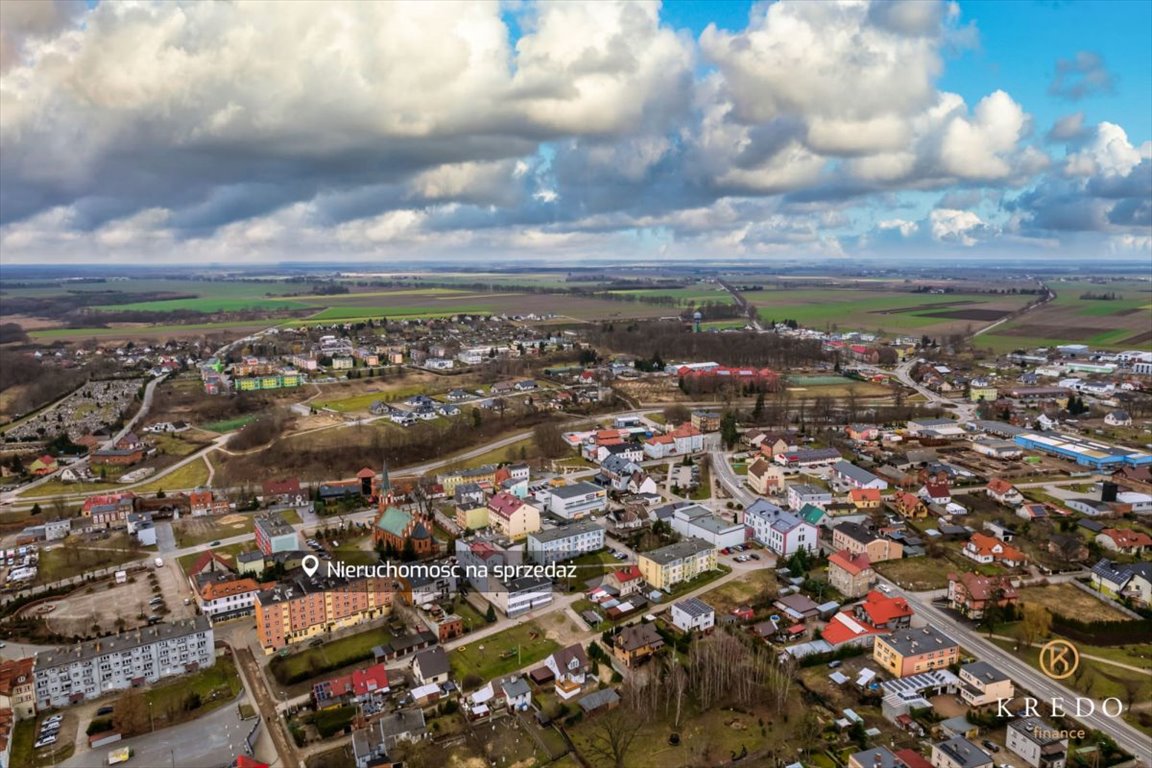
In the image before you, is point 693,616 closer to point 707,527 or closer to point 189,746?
point 707,527

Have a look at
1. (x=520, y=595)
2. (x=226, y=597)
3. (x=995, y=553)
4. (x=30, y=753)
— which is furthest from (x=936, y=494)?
(x=30, y=753)

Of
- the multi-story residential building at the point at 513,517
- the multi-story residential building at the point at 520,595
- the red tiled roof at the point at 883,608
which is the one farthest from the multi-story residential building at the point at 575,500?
the red tiled roof at the point at 883,608

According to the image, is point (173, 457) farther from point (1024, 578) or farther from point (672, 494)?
point (1024, 578)

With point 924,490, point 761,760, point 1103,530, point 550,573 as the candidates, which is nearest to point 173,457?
point 550,573

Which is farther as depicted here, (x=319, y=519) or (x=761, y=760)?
(x=319, y=519)

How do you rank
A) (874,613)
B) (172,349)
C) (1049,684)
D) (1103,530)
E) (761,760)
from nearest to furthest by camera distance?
1. (761,760)
2. (1049,684)
3. (874,613)
4. (1103,530)
5. (172,349)

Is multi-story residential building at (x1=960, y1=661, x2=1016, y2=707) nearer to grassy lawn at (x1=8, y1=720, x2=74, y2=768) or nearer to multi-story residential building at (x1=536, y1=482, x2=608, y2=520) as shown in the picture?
multi-story residential building at (x1=536, y1=482, x2=608, y2=520)
